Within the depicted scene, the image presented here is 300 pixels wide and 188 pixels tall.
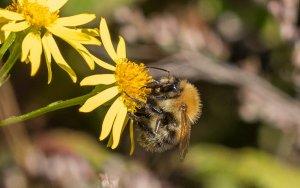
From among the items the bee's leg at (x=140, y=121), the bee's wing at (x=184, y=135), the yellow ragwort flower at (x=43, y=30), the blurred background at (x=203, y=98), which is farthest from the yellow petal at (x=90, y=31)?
A: the blurred background at (x=203, y=98)

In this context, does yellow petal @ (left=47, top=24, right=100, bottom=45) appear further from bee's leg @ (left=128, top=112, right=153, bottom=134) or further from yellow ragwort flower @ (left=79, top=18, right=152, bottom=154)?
bee's leg @ (left=128, top=112, right=153, bottom=134)

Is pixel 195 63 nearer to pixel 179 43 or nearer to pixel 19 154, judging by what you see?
pixel 179 43

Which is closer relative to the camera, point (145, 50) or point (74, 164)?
point (74, 164)

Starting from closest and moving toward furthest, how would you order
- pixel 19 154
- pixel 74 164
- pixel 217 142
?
pixel 74 164, pixel 19 154, pixel 217 142

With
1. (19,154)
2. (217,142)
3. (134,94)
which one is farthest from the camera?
(217,142)

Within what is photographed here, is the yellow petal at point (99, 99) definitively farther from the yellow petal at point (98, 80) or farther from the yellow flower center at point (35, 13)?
the yellow flower center at point (35, 13)

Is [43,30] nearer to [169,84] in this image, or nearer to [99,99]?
[99,99]

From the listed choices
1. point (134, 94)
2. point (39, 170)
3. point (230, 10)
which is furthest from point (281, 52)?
point (134, 94)
